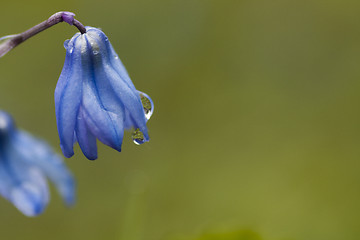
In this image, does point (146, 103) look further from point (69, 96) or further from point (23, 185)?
point (23, 185)

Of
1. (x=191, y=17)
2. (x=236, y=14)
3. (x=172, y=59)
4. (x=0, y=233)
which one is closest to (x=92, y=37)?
(x=0, y=233)

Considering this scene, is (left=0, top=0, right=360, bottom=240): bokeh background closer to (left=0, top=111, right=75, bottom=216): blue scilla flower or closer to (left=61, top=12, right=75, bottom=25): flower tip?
(left=0, top=111, right=75, bottom=216): blue scilla flower

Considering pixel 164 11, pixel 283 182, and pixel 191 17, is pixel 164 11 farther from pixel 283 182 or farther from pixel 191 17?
pixel 283 182

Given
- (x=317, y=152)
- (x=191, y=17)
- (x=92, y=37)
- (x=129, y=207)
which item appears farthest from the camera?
(x=191, y=17)

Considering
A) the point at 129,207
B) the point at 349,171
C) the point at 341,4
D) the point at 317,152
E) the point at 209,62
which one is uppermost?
the point at 341,4

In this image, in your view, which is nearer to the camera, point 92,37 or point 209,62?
point 92,37

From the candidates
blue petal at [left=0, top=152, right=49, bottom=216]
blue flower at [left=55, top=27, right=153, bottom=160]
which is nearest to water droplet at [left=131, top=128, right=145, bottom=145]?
blue flower at [left=55, top=27, right=153, bottom=160]

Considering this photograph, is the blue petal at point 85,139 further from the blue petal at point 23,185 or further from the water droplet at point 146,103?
the blue petal at point 23,185

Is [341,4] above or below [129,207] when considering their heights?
above
